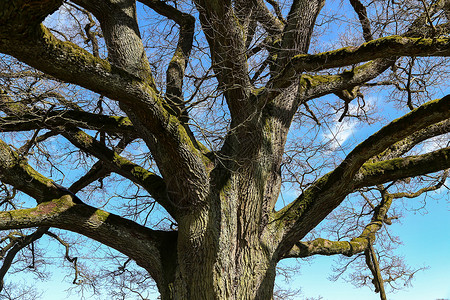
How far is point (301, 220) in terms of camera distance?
193 inches

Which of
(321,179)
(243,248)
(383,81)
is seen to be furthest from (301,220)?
(383,81)

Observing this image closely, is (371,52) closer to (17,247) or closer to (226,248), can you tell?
(226,248)

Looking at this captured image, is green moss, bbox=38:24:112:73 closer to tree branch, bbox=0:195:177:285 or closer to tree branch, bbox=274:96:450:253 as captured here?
tree branch, bbox=0:195:177:285

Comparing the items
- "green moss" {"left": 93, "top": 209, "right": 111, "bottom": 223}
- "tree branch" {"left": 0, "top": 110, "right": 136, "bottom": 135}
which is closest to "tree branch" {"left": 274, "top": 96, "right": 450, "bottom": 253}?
"green moss" {"left": 93, "top": 209, "right": 111, "bottom": 223}

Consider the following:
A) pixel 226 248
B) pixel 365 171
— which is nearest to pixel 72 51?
pixel 226 248

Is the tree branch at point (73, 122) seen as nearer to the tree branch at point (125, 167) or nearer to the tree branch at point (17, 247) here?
the tree branch at point (125, 167)

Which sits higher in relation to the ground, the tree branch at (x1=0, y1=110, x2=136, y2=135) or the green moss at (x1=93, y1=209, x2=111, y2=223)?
the tree branch at (x1=0, y1=110, x2=136, y2=135)

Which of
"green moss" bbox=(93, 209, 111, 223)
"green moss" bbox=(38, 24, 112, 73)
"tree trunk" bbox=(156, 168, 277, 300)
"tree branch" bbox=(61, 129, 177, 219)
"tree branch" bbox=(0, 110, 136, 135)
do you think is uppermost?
"tree branch" bbox=(0, 110, 136, 135)

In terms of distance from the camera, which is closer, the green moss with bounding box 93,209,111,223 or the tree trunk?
the tree trunk

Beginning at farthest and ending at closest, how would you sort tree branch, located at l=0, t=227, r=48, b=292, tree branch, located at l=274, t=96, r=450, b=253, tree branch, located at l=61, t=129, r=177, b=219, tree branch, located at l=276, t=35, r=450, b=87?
tree branch, located at l=0, t=227, r=48, b=292 → tree branch, located at l=61, t=129, r=177, b=219 → tree branch, located at l=274, t=96, r=450, b=253 → tree branch, located at l=276, t=35, r=450, b=87

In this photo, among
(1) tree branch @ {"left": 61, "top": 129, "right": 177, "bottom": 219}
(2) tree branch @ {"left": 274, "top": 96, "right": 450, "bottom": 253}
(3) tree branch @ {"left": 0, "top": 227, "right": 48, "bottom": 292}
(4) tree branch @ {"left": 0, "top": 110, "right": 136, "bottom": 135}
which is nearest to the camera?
(2) tree branch @ {"left": 274, "top": 96, "right": 450, "bottom": 253}

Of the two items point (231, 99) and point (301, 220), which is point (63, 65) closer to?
point (231, 99)

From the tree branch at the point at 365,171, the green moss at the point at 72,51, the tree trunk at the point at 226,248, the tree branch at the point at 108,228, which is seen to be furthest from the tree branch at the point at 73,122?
the tree branch at the point at 365,171

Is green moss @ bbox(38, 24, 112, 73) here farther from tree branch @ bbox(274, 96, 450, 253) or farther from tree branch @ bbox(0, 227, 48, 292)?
tree branch @ bbox(0, 227, 48, 292)
